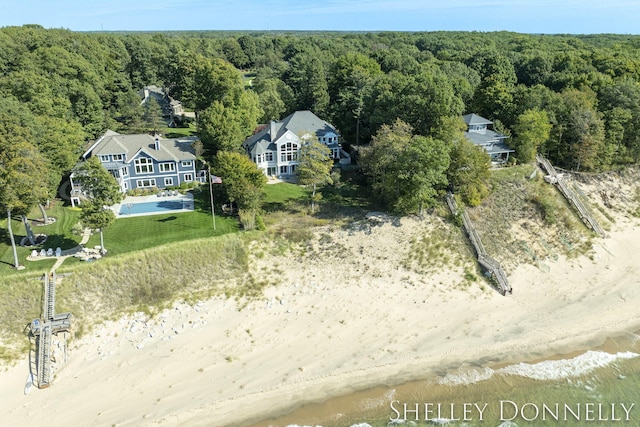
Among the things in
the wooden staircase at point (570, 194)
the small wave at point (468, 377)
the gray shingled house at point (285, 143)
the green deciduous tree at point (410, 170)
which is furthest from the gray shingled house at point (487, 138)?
the small wave at point (468, 377)

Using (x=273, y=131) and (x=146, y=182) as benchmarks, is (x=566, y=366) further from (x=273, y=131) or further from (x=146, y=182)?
(x=146, y=182)

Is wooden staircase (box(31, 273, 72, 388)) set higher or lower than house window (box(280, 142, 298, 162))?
lower

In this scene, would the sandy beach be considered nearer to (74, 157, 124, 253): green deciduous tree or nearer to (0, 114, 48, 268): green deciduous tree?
(74, 157, 124, 253): green deciduous tree

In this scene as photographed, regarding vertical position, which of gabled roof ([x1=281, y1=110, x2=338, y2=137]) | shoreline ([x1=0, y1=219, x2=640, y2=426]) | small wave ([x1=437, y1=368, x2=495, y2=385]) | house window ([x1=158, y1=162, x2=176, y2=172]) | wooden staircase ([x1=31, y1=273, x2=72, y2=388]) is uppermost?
gabled roof ([x1=281, y1=110, x2=338, y2=137])

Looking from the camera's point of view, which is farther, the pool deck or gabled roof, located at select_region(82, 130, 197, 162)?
gabled roof, located at select_region(82, 130, 197, 162)

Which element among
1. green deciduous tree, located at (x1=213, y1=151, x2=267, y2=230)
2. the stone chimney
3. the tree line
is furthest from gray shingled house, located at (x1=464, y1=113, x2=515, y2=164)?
green deciduous tree, located at (x1=213, y1=151, x2=267, y2=230)

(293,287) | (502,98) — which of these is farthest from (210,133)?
(502,98)

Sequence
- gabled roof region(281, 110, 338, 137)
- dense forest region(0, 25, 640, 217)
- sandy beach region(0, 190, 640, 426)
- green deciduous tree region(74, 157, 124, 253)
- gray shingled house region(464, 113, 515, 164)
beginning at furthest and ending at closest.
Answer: gabled roof region(281, 110, 338, 137), gray shingled house region(464, 113, 515, 164), dense forest region(0, 25, 640, 217), green deciduous tree region(74, 157, 124, 253), sandy beach region(0, 190, 640, 426)
